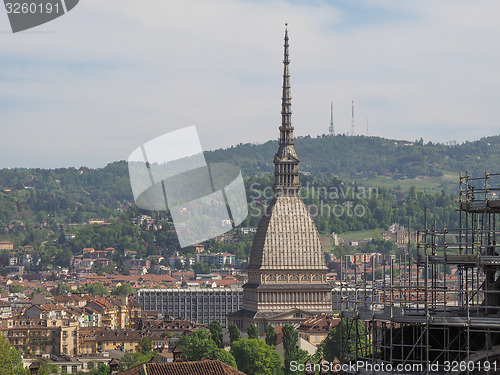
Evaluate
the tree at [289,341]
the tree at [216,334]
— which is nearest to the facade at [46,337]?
the tree at [216,334]

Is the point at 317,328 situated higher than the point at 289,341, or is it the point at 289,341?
the point at 289,341

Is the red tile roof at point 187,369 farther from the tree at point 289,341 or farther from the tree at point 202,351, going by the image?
the tree at point 289,341

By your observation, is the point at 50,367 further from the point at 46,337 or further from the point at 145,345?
the point at 46,337

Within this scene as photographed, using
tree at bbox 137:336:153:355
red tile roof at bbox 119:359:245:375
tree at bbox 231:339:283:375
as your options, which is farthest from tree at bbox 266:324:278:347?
red tile roof at bbox 119:359:245:375

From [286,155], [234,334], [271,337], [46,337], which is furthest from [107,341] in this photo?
[286,155]

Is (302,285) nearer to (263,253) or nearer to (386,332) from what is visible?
(263,253)

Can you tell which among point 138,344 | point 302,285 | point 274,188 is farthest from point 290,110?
point 138,344
